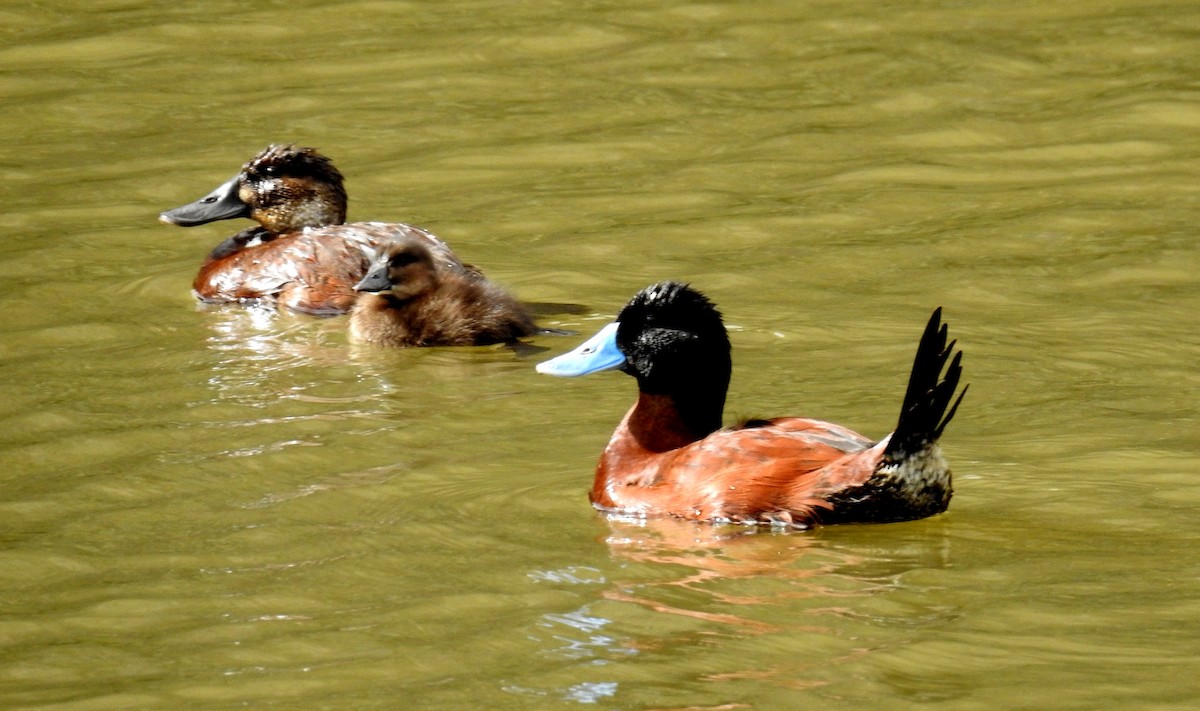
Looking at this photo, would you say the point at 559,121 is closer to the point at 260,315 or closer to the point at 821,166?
the point at 821,166

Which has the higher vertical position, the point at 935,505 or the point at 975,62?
the point at 975,62

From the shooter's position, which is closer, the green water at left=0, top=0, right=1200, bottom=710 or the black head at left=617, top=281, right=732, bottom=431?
the green water at left=0, top=0, right=1200, bottom=710

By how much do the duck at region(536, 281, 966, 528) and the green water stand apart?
0.38 ft

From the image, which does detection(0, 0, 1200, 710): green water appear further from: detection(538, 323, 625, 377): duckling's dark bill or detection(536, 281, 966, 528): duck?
detection(538, 323, 625, 377): duckling's dark bill

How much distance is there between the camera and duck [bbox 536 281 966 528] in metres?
6.02

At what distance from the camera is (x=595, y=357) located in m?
6.91

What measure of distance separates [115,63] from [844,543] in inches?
342

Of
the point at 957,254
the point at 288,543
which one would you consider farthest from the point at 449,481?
the point at 957,254

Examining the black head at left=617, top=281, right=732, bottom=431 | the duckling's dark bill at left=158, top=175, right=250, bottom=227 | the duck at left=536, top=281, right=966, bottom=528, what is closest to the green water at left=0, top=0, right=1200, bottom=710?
the duck at left=536, top=281, right=966, bottom=528

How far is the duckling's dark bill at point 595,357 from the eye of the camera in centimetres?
687

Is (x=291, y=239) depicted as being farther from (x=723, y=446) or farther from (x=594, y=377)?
(x=723, y=446)

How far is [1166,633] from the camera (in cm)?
512

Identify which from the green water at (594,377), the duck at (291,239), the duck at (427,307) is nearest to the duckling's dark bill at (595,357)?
the green water at (594,377)

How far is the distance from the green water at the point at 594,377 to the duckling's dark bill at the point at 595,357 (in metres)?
0.32
